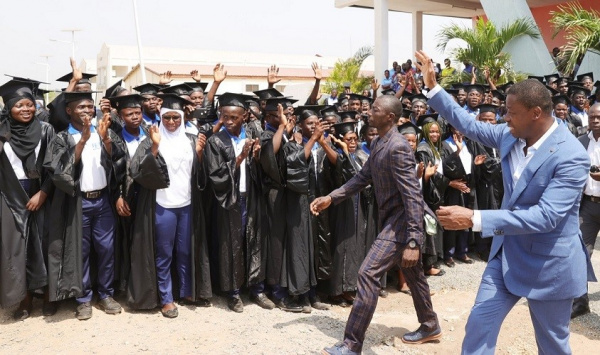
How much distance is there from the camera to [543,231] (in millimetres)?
3170

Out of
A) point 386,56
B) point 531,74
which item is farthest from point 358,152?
point 386,56

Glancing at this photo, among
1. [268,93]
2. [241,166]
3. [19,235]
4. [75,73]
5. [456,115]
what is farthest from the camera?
[268,93]

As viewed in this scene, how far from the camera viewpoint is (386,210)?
4.70 meters

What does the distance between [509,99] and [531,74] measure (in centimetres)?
1345

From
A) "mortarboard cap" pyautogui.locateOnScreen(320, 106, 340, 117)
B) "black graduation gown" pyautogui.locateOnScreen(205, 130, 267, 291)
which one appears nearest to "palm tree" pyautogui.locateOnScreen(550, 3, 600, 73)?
"mortarboard cap" pyautogui.locateOnScreen(320, 106, 340, 117)

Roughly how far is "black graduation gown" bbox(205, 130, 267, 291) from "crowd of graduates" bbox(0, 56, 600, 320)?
0.04 feet

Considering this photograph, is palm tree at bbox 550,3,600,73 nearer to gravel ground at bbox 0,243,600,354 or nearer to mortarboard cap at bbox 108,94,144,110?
gravel ground at bbox 0,243,600,354

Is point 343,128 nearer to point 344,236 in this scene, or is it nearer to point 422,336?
point 344,236

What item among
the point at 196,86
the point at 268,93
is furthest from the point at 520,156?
the point at 196,86

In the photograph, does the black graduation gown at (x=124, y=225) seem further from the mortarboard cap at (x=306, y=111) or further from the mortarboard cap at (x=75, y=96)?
the mortarboard cap at (x=306, y=111)

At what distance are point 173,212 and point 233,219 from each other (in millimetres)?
606

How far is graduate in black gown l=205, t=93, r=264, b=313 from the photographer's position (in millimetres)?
5570

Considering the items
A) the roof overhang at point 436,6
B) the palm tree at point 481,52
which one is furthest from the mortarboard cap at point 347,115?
the roof overhang at point 436,6

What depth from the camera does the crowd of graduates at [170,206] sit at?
16.9 feet
